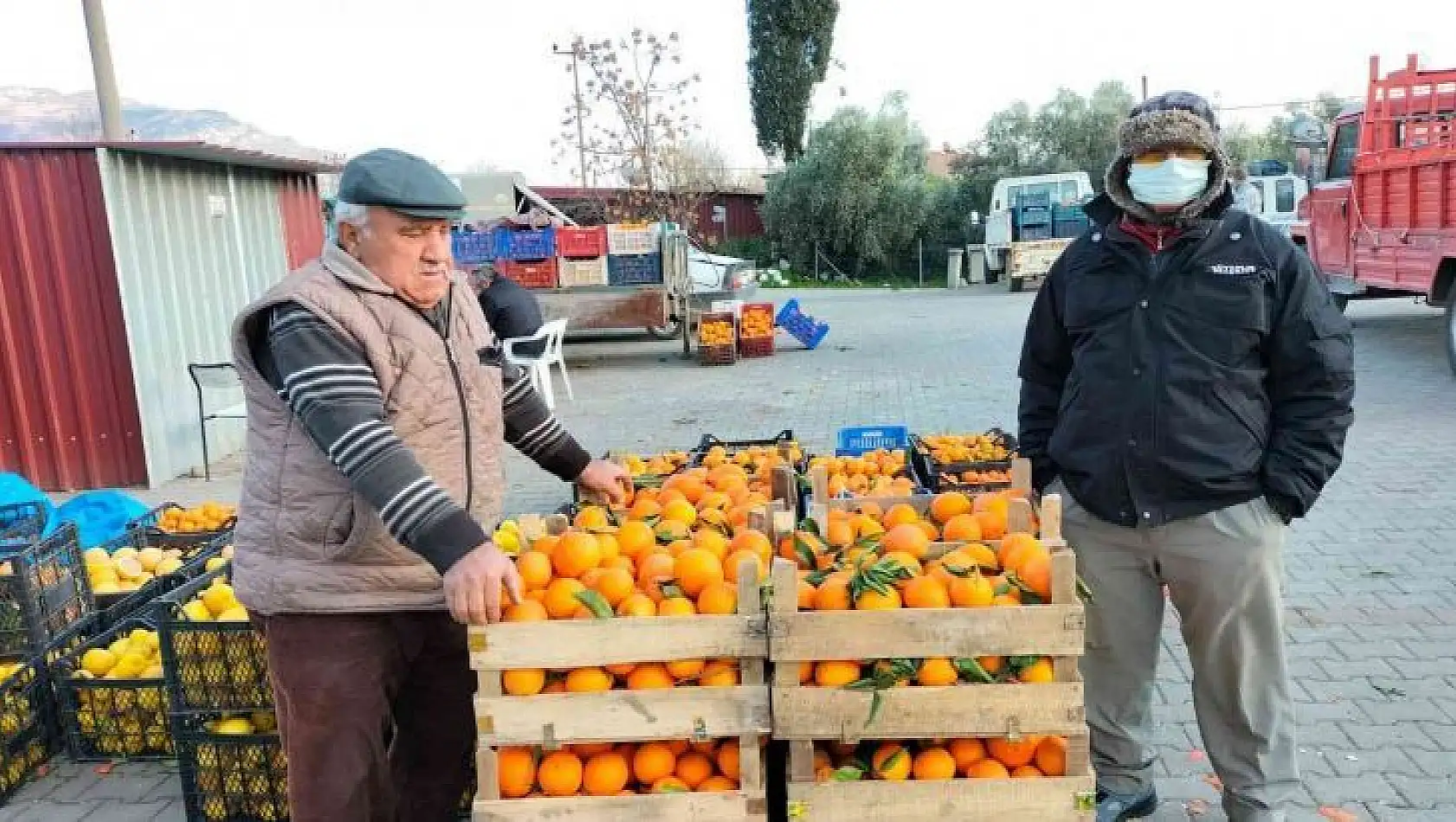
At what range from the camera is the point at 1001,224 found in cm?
2503

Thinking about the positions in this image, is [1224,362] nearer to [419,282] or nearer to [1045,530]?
[1045,530]

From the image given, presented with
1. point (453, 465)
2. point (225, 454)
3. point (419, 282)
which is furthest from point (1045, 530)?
point (225, 454)

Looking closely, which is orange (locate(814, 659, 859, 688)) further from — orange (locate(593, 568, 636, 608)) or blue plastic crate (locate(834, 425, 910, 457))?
blue plastic crate (locate(834, 425, 910, 457))

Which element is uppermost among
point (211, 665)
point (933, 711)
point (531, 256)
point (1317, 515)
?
point (531, 256)

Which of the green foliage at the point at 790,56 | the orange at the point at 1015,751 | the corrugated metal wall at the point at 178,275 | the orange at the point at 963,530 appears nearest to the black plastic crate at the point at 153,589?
the orange at the point at 963,530

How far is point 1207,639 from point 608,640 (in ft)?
5.62

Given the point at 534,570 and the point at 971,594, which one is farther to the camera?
the point at 534,570

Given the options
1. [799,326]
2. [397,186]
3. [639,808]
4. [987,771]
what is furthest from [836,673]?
[799,326]

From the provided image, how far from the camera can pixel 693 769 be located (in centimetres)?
244

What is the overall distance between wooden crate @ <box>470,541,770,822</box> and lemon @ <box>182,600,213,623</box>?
73.5 inches

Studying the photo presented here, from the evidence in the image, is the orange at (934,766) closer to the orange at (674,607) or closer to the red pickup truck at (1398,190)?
the orange at (674,607)

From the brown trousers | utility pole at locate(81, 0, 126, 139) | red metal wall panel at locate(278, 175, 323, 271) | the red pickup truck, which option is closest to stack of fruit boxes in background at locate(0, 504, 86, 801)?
the brown trousers

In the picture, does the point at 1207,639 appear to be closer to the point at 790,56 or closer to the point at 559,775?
the point at 559,775

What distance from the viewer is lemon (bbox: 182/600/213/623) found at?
3.74 m
